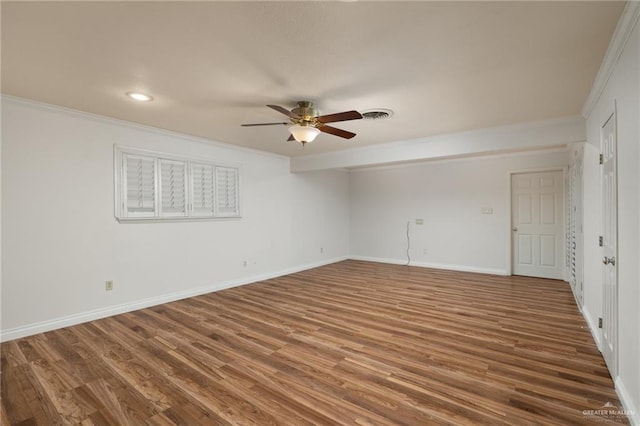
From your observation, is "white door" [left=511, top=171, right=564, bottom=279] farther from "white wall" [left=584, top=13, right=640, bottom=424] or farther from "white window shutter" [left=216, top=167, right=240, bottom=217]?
"white window shutter" [left=216, top=167, right=240, bottom=217]

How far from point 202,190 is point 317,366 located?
133 inches

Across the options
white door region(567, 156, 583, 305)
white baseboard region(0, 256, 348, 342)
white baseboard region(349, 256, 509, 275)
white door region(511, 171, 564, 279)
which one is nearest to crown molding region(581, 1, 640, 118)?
white door region(567, 156, 583, 305)

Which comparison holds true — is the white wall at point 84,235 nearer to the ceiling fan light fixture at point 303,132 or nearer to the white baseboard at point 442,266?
the ceiling fan light fixture at point 303,132

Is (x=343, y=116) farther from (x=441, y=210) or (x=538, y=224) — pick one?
(x=538, y=224)

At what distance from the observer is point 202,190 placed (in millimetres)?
4883

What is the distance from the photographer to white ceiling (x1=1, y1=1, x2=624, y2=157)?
180cm

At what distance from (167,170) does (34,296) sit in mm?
2057

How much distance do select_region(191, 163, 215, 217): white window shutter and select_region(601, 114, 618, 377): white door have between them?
4.74m

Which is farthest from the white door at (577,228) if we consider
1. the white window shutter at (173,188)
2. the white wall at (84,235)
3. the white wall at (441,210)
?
the white window shutter at (173,188)

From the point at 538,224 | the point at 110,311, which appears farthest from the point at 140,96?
the point at 538,224

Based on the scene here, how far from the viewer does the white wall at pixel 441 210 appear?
592 centimetres

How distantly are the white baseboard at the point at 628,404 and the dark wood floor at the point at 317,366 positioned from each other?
0.09 m

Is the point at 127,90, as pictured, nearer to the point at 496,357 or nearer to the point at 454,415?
the point at 454,415

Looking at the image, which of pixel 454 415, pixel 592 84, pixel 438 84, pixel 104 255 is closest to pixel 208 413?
pixel 454 415
